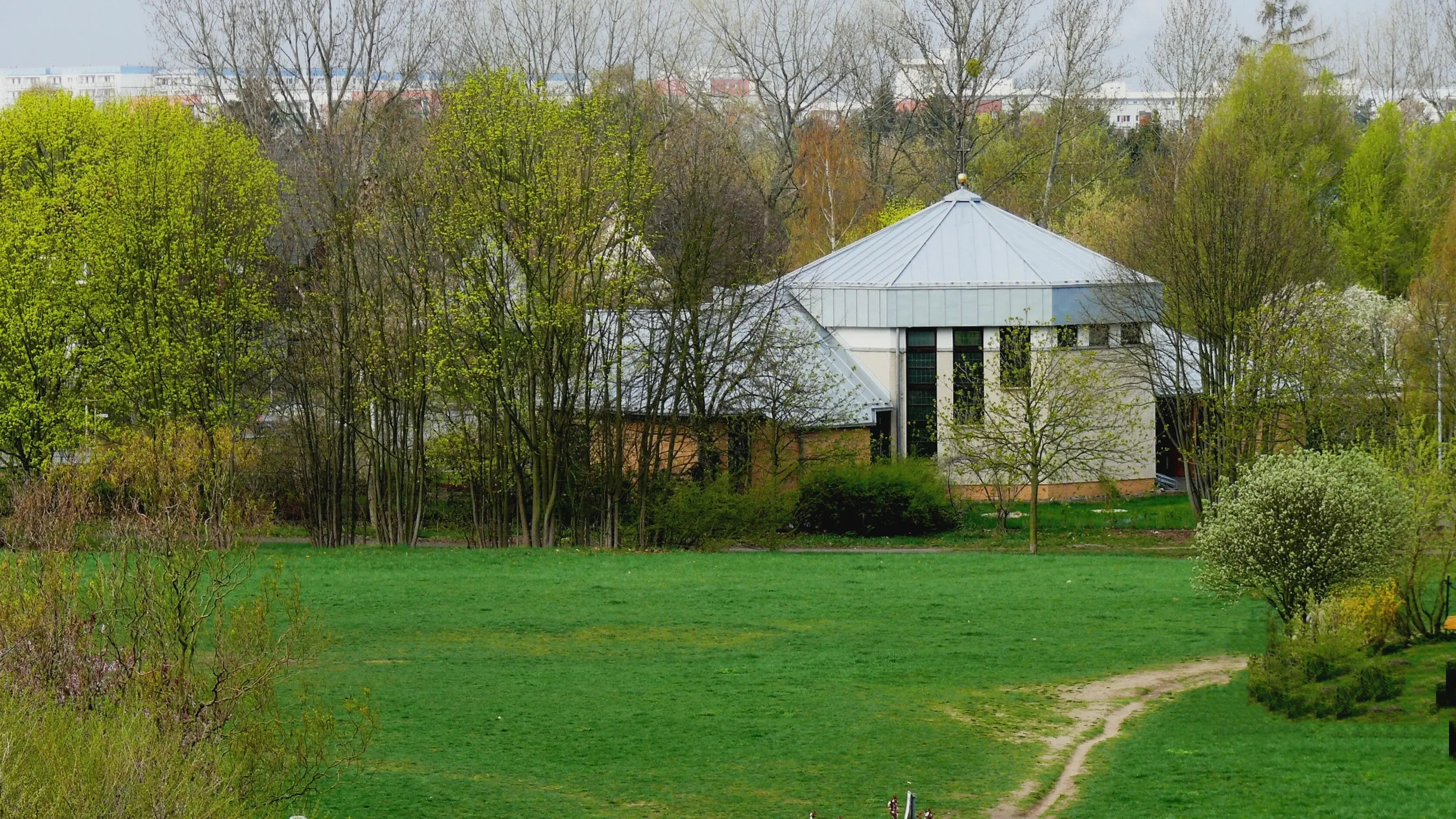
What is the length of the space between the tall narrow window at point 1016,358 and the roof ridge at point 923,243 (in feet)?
13.1

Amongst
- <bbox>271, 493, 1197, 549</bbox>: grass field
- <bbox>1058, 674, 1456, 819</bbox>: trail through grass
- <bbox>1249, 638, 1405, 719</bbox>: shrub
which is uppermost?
<bbox>271, 493, 1197, 549</bbox>: grass field

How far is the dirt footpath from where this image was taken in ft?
45.3

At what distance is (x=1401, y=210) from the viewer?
182ft

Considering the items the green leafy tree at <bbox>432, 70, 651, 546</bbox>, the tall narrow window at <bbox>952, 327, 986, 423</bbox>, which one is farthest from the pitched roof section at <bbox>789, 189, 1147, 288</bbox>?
the green leafy tree at <bbox>432, 70, 651, 546</bbox>

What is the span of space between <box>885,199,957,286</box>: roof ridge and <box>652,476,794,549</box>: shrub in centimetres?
1175

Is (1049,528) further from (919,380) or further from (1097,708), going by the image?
(1097,708)

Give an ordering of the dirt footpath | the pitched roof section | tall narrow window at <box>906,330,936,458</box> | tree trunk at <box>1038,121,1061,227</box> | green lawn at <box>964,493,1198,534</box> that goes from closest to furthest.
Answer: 1. the dirt footpath
2. green lawn at <box>964,493,1198,534</box>
3. tall narrow window at <box>906,330,936,458</box>
4. the pitched roof section
5. tree trunk at <box>1038,121,1061,227</box>

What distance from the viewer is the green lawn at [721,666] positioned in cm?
1410

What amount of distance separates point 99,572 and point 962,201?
39176mm

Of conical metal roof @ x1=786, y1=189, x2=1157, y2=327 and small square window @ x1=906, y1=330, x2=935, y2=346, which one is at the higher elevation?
conical metal roof @ x1=786, y1=189, x2=1157, y2=327

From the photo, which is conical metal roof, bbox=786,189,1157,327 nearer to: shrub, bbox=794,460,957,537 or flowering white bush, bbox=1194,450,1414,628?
shrub, bbox=794,460,957,537

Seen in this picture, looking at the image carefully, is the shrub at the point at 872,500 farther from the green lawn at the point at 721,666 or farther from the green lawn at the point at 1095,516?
the green lawn at the point at 721,666

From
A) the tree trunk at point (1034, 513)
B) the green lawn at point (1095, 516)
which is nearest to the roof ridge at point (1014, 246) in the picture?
the green lawn at point (1095, 516)

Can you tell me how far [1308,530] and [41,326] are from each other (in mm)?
25524
